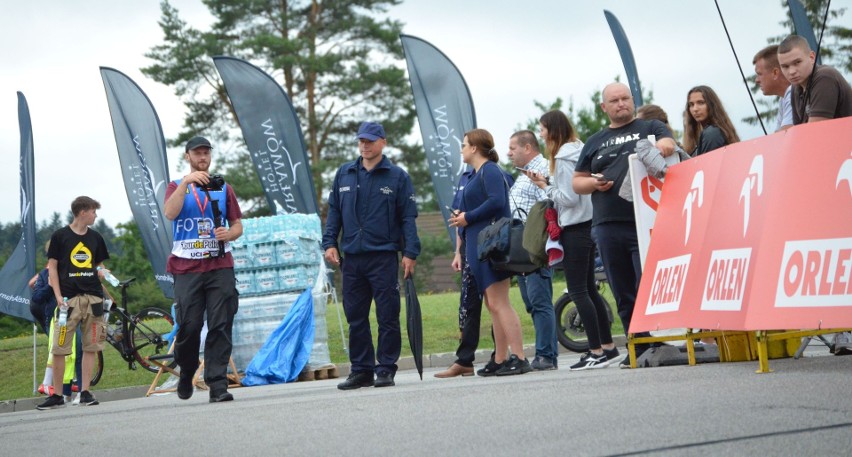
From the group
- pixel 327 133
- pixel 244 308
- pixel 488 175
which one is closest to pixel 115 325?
pixel 244 308

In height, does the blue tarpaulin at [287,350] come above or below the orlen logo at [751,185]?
below

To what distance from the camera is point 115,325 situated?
16.2 m

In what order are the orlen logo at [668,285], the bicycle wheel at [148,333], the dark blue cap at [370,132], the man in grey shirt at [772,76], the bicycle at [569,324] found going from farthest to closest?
the bicycle wheel at [148,333]
the bicycle at [569,324]
the dark blue cap at [370,132]
the man in grey shirt at [772,76]
the orlen logo at [668,285]

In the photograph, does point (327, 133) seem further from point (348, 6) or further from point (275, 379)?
point (275, 379)

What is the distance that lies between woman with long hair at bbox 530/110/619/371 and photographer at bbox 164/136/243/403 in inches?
102

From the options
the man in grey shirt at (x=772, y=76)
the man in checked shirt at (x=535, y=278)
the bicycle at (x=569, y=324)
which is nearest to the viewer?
the man in grey shirt at (x=772, y=76)

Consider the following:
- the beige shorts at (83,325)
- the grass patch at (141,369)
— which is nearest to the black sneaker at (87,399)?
the beige shorts at (83,325)

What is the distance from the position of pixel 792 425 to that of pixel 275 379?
1007 cm

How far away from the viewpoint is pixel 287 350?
1397 cm

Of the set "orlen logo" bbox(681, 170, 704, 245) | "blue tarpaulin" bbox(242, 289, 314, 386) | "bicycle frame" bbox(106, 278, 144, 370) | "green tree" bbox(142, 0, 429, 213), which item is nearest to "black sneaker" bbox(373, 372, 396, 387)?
"orlen logo" bbox(681, 170, 704, 245)

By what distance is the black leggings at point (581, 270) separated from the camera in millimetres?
8911

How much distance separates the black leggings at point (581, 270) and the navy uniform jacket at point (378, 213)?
47.2 inches

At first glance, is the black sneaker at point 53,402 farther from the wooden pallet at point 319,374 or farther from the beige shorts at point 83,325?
the wooden pallet at point 319,374

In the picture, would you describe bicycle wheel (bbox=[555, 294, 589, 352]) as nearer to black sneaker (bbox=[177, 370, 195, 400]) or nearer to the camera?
black sneaker (bbox=[177, 370, 195, 400])
